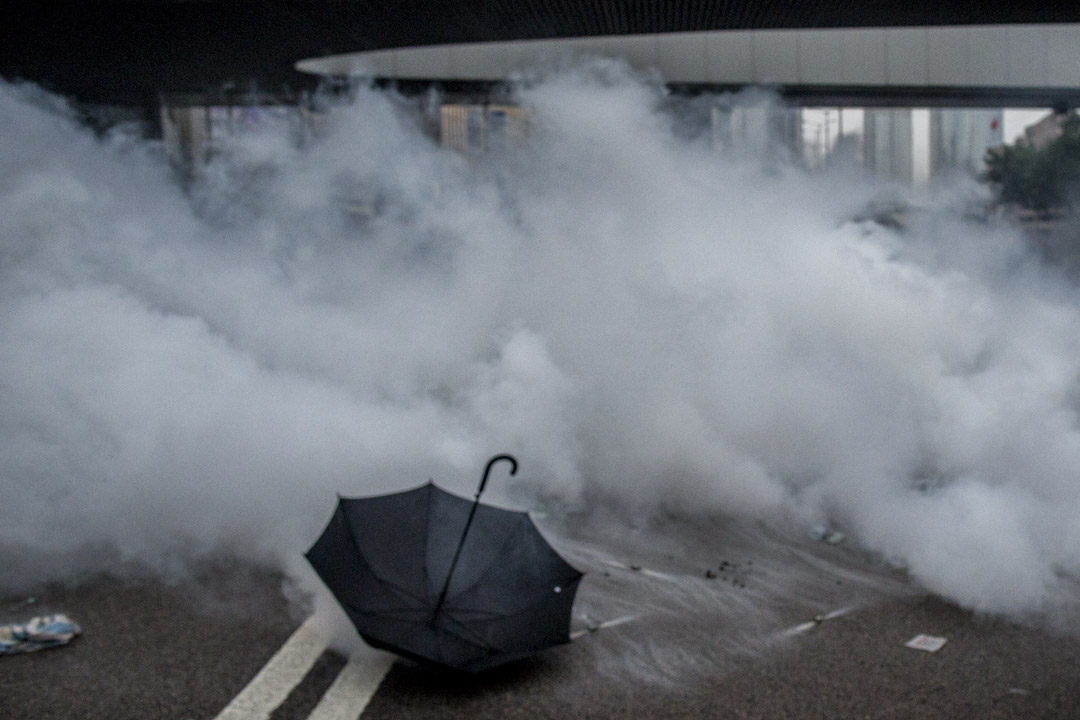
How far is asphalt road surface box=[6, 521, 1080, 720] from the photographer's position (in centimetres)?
385

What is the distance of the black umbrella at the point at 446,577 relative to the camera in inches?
157

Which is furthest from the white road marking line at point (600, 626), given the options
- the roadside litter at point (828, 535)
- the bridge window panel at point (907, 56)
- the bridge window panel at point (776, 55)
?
the bridge window panel at point (907, 56)

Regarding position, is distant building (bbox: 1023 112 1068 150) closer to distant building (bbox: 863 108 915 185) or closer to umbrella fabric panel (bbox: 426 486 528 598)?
distant building (bbox: 863 108 915 185)

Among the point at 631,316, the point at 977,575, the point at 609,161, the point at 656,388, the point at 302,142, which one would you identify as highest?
the point at 302,142

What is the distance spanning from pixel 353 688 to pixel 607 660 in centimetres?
112

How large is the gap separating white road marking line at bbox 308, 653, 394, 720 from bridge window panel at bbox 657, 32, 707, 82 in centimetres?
784

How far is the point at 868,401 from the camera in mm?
8125

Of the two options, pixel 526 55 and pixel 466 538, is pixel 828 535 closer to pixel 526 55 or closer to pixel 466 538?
pixel 466 538

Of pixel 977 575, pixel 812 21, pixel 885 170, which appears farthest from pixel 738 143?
pixel 977 575

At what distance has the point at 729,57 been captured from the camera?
11211 millimetres

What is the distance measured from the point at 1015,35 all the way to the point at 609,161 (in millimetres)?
4355

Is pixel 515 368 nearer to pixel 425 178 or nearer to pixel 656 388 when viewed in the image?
pixel 656 388

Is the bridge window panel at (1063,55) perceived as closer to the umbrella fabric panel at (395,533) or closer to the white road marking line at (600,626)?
the white road marking line at (600,626)

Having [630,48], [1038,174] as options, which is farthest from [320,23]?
[1038,174]
